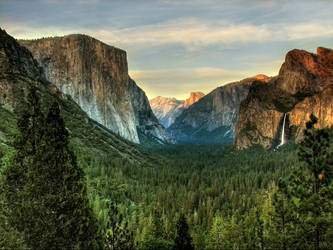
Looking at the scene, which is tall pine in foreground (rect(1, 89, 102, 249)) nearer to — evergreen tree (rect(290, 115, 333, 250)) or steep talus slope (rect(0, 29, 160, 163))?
evergreen tree (rect(290, 115, 333, 250))

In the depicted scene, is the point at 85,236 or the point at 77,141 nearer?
the point at 85,236

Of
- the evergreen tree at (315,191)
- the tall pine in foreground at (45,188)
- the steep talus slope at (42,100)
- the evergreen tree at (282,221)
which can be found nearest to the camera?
the tall pine in foreground at (45,188)

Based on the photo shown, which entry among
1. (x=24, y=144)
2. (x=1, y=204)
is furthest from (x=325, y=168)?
(x=1, y=204)

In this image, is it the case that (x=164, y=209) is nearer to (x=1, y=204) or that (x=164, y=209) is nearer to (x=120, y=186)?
(x=120, y=186)

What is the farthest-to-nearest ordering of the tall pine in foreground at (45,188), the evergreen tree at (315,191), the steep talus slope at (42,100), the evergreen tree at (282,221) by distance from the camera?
the steep talus slope at (42,100) < the evergreen tree at (282,221) < the evergreen tree at (315,191) < the tall pine in foreground at (45,188)

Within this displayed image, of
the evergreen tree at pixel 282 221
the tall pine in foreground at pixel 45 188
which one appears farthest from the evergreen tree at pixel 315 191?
the tall pine in foreground at pixel 45 188

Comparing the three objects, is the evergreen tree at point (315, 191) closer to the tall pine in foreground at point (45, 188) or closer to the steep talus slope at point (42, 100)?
the tall pine in foreground at point (45, 188)
